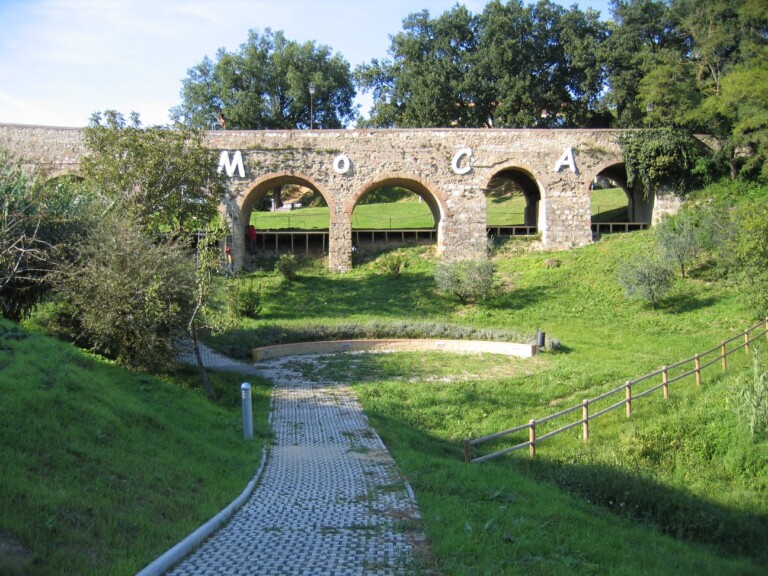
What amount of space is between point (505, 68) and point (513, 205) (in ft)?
27.1

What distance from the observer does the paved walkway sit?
458cm

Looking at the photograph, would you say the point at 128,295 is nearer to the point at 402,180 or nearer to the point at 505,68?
the point at 402,180

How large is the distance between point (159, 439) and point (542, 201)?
20743 millimetres

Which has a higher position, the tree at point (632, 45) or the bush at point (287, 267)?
the tree at point (632, 45)

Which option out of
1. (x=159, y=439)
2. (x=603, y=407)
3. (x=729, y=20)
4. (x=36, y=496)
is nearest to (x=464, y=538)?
(x=36, y=496)

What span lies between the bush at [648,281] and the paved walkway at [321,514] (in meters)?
12.3

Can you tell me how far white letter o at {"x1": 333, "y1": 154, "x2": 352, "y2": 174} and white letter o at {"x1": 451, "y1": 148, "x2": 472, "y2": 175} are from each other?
4.00 metres

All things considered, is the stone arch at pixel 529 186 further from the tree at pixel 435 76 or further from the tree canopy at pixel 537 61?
the tree at pixel 435 76

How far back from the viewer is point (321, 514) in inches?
232

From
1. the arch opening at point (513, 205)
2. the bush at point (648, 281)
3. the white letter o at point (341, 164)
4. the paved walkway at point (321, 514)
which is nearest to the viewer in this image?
the paved walkway at point (321, 514)

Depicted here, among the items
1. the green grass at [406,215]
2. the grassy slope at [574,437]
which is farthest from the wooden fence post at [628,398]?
the green grass at [406,215]

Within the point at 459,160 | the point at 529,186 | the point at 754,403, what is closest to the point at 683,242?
the point at 529,186

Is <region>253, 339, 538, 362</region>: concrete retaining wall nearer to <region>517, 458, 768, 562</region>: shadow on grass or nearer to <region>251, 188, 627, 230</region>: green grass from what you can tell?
<region>517, 458, 768, 562</region>: shadow on grass

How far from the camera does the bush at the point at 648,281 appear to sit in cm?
1933
